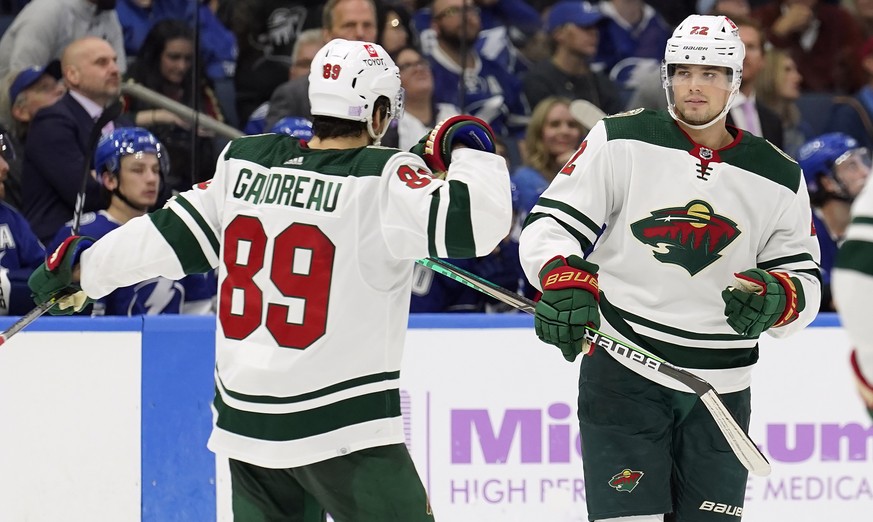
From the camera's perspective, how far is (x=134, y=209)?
188 inches

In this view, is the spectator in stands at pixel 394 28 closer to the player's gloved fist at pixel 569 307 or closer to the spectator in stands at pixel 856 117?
the spectator in stands at pixel 856 117

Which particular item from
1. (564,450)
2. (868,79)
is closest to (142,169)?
(564,450)

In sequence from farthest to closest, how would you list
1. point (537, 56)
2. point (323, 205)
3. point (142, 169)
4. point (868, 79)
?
point (868, 79) → point (537, 56) → point (142, 169) → point (323, 205)

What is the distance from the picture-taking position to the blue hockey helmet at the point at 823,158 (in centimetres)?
546

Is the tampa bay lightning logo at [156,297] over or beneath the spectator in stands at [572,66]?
beneath

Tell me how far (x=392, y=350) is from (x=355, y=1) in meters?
2.74

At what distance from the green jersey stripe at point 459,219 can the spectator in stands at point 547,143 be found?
8.23 feet

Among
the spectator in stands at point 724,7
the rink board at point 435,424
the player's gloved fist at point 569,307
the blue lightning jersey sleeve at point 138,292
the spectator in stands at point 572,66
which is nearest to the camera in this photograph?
the player's gloved fist at point 569,307

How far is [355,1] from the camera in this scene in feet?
17.6

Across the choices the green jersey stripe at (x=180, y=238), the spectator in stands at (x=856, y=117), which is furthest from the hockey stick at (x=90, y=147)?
the spectator in stands at (x=856, y=117)

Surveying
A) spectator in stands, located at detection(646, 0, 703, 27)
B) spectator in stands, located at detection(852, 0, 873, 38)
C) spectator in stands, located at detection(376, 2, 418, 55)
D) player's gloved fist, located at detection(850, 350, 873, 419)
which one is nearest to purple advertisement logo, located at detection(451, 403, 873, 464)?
spectator in stands, located at detection(376, 2, 418, 55)

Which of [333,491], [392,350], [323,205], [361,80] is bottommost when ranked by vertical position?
[333,491]

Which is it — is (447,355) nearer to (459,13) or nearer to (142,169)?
(142,169)

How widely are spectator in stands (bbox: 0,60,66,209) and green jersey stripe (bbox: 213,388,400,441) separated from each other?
246 cm
